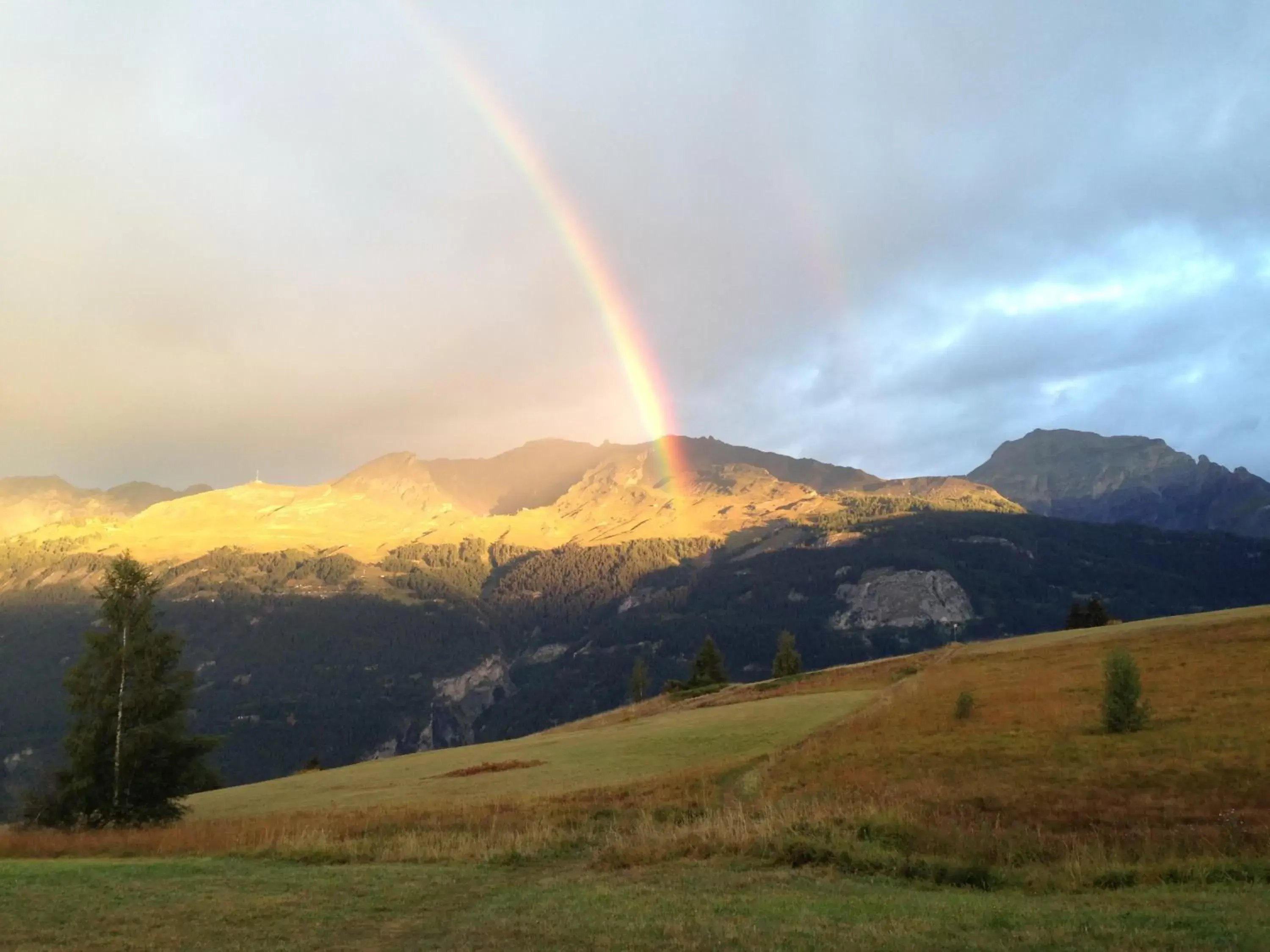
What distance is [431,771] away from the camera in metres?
57.2

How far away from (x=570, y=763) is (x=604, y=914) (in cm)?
3716

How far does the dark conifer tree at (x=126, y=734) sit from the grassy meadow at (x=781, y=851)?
3.82m

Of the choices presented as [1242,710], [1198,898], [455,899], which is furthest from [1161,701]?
[455,899]

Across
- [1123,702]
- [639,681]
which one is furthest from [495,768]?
[639,681]

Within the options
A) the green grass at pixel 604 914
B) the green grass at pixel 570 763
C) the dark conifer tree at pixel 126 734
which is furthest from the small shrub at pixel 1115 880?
the dark conifer tree at pixel 126 734

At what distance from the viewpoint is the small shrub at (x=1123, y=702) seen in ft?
105

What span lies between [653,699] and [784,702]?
41879 millimetres

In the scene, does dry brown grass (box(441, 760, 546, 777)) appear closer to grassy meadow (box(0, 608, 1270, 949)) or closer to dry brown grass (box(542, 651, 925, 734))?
grassy meadow (box(0, 608, 1270, 949))

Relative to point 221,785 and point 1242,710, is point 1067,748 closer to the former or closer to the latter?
point 1242,710

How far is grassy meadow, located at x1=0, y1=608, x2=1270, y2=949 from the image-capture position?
13289 mm

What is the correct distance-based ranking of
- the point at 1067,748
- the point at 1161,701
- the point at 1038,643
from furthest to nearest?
the point at 1038,643
the point at 1161,701
the point at 1067,748

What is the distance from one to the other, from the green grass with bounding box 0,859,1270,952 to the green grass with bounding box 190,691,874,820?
740 inches

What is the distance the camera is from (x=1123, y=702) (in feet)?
106

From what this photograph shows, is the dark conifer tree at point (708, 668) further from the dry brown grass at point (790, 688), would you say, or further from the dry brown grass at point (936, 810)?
the dry brown grass at point (936, 810)
